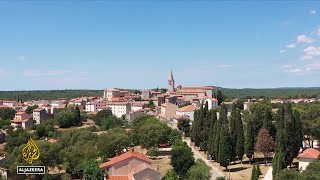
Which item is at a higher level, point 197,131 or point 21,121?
point 197,131

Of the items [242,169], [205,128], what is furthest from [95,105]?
[242,169]

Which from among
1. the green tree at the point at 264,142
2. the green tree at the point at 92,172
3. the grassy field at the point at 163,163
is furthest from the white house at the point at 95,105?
the green tree at the point at 92,172

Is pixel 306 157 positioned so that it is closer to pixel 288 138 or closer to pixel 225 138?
pixel 288 138

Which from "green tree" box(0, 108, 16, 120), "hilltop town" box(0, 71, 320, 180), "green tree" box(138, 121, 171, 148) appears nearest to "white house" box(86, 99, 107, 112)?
"green tree" box(0, 108, 16, 120)

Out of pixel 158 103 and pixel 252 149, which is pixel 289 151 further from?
pixel 158 103

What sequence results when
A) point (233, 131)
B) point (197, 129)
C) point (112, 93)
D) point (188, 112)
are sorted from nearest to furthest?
point (233, 131), point (197, 129), point (188, 112), point (112, 93)

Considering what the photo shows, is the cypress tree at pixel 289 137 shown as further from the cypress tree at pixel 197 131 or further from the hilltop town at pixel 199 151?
the cypress tree at pixel 197 131

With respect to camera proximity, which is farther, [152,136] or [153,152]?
[152,136]

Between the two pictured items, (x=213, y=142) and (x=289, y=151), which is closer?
(x=289, y=151)

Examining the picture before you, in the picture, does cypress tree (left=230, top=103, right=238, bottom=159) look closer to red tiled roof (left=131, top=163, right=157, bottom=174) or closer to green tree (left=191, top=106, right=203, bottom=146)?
green tree (left=191, top=106, right=203, bottom=146)

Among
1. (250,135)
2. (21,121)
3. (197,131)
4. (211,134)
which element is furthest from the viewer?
(21,121)

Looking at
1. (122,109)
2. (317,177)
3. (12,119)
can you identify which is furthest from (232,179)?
(12,119)
